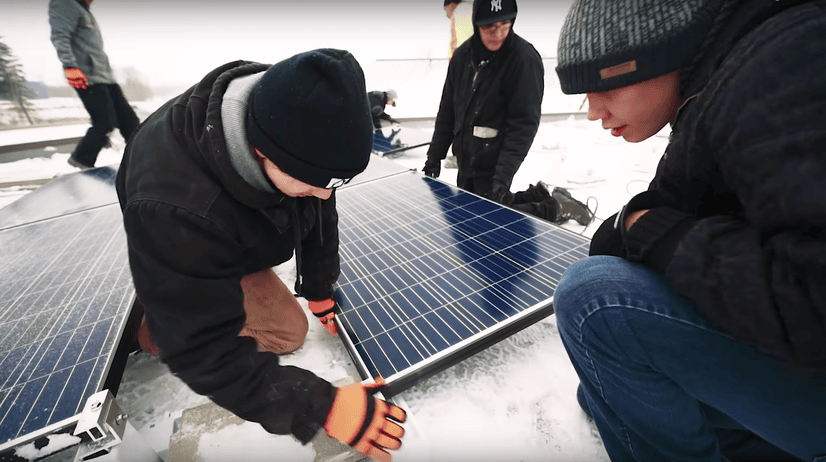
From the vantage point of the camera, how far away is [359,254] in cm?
228

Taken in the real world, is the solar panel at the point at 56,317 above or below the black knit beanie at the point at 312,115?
below

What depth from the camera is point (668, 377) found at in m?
1.00

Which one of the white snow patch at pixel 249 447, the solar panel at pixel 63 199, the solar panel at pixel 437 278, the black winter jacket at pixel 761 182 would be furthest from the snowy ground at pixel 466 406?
the solar panel at pixel 63 199

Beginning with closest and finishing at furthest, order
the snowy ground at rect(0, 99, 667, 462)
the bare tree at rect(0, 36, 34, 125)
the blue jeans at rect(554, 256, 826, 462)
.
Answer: the blue jeans at rect(554, 256, 826, 462) < the snowy ground at rect(0, 99, 667, 462) < the bare tree at rect(0, 36, 34, 125)

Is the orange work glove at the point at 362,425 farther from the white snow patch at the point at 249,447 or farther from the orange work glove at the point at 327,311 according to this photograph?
the orange work glove at the point at 327,311

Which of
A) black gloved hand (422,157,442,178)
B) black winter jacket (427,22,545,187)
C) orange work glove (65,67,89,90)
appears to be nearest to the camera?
black winter jacket (427,22,545,187)

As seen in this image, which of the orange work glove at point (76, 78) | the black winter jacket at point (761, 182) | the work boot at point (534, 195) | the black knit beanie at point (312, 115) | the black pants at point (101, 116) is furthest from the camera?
the black pants at point (101, 116)

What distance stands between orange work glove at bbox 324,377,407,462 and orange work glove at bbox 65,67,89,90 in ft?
17.3

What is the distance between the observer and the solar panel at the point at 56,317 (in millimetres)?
1219

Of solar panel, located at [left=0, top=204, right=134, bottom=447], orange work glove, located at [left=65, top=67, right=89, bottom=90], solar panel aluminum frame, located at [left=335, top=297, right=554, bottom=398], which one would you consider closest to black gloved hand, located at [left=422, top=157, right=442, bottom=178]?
solar panel aluminum frame, located at [left=335, top=297, right=554, bottom=398]

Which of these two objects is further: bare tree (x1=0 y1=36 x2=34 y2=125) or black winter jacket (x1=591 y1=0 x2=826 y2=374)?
bare tree (x1=0 y1=36 x2=34 y2=125)

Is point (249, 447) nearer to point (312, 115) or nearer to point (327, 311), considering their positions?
point (327, 311)

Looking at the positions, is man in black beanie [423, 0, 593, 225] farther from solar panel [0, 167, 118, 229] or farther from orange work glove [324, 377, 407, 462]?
solar panel [0, 167, 118, 229]

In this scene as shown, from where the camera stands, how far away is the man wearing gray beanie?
602 millimetres
